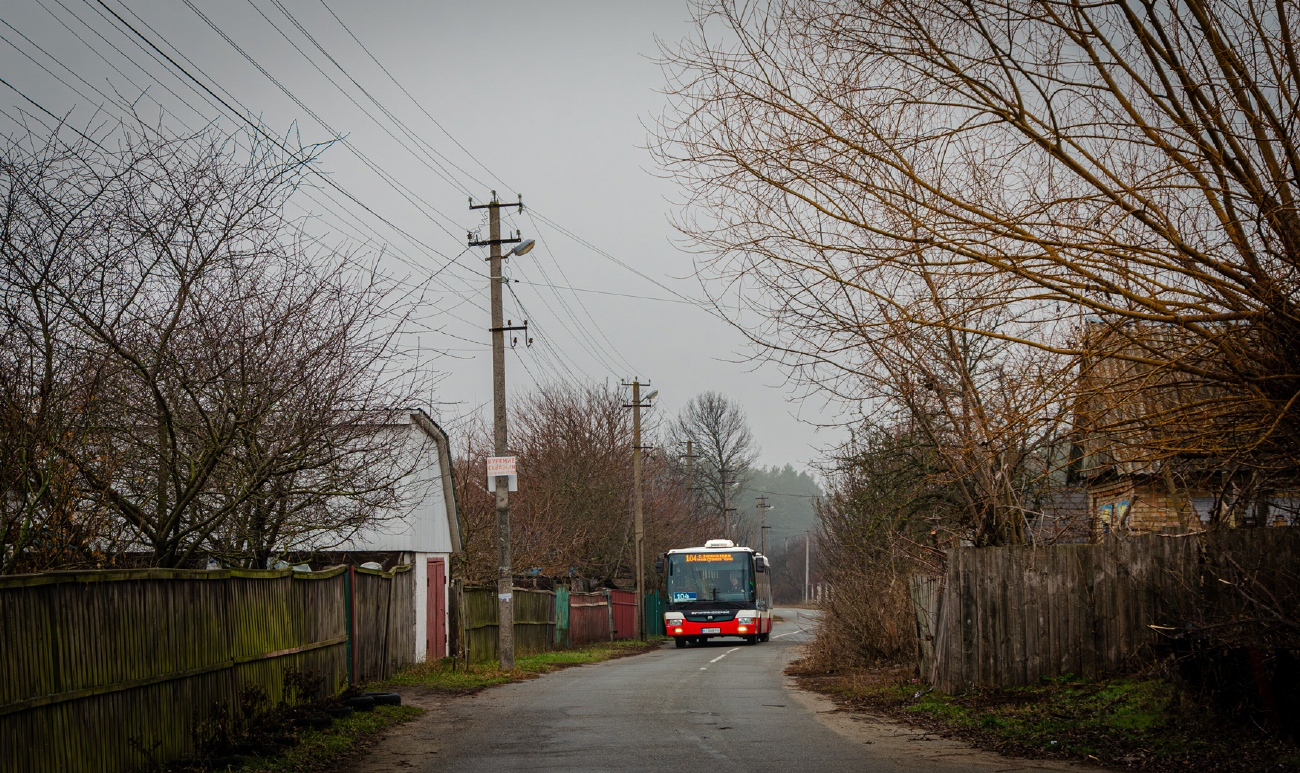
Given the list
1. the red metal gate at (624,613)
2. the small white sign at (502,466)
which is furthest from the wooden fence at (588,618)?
the small white sign at (502,466)

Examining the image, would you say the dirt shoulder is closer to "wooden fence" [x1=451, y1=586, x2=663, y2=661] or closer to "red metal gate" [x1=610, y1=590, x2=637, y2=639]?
"wooden fence" [x1=451, y1=586, x2=663, y2=661]

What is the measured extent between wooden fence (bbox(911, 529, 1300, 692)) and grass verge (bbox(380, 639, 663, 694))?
317 inches

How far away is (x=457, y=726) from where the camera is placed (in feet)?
42.5

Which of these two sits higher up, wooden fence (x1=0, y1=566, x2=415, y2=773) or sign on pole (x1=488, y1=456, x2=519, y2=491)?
sign on pole (x1=488, y1=456, x2=519, y2=491)

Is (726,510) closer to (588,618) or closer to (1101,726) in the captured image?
(588,618)

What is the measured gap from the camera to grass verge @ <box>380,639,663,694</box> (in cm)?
1864

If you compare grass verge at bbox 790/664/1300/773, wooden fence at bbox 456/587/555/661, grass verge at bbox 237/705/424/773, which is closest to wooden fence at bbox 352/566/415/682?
wooden fence at bbox 456/587/555/661

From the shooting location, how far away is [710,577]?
39.2 metres

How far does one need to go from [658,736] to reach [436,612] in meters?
14.6

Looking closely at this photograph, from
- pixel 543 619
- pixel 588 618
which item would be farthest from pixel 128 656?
pixel 588 618

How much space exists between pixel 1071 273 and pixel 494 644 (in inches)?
841

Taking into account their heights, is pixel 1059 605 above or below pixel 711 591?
above

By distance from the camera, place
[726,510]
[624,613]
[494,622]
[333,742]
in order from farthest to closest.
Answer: [726,510]
[624,613]
[494,622]
[333,742]

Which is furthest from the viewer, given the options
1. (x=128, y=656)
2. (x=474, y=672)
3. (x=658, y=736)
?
(x=474, y=672)
